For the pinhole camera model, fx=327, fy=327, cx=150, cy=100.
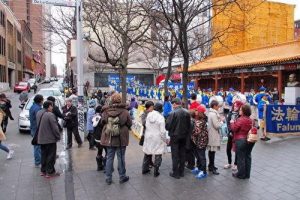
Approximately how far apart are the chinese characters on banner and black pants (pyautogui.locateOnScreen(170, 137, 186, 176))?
501cm

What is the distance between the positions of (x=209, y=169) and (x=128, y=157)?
2.38 m

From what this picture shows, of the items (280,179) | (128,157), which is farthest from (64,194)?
(280,179)

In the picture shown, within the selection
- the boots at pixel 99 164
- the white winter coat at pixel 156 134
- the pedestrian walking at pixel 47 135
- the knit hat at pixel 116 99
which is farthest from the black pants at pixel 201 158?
the pedestrian walking at pixel 47 135

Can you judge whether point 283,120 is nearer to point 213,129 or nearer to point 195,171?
point 213,129

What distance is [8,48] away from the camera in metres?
52.5

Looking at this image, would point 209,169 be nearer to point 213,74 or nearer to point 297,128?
point 297,128

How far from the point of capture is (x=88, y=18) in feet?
46.2

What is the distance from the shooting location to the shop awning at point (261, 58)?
71.0 feet

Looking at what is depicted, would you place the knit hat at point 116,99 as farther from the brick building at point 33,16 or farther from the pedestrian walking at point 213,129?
the brick building at point 33,16

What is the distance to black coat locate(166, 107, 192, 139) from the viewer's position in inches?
257

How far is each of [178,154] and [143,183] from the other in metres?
0.95

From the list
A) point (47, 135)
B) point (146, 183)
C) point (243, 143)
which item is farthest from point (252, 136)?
point (47, 135)

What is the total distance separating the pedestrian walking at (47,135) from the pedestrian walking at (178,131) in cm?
237

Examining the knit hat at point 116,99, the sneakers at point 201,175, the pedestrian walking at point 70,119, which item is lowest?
the sneakers at point 201,175
